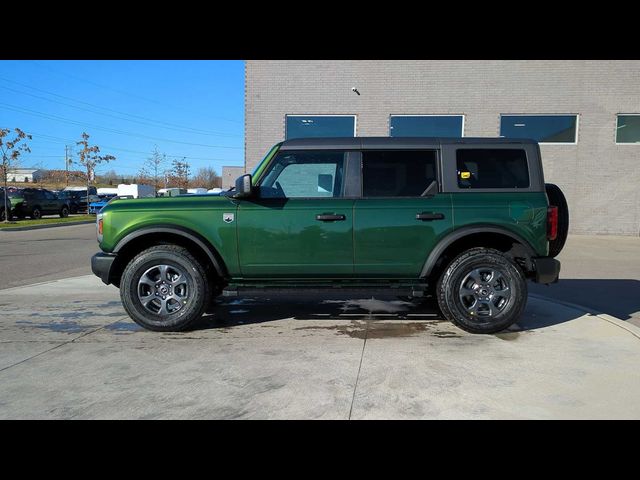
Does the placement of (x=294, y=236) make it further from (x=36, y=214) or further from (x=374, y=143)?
(x=36, y=214)

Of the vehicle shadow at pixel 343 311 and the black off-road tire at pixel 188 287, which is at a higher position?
the black off-road tire at pixel 188 287

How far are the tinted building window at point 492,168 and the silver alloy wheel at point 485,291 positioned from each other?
0.97 m

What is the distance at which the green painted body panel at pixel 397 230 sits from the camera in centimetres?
477

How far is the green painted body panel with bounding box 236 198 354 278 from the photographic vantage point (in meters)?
4.77

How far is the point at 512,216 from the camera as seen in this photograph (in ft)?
15.6

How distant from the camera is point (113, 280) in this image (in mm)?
5102

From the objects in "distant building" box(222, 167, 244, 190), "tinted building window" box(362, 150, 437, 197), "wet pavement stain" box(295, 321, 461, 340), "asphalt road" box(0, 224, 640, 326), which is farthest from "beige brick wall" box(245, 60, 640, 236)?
"wet pavement stain" box(295, 321, 461, 340)

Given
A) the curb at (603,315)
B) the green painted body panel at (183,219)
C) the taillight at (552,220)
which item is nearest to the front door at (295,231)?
the green painted body panel at (183,219)

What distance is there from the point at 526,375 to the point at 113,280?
14.3ft

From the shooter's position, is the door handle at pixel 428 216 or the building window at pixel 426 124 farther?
the building window at pixel 426 124

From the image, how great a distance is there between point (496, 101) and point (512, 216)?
490 inches

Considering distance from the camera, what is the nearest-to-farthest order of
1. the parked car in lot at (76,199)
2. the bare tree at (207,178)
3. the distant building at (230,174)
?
the distant building at (230,174)
the parked car in lot at (76,199)
the bare tree at (207,178)

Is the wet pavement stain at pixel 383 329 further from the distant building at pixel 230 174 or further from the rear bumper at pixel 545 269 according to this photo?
the distant building at pixel 230 174
